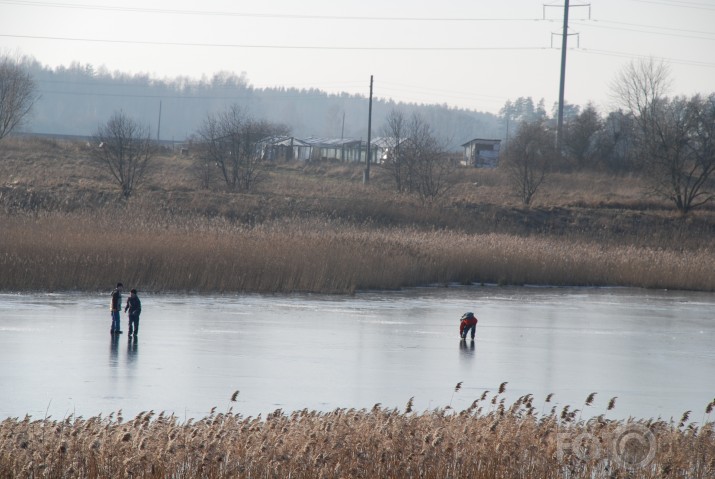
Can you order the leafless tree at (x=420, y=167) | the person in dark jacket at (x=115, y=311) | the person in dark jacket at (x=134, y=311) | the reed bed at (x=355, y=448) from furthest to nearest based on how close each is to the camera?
the leafless tree at (x=420, y=167), the person in dark jacket at (x=115, y=311), the person in dark jacket at (x=134, y=311), the reed bed at (x=355, y=448)

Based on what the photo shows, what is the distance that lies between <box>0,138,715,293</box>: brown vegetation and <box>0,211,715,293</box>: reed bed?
0.04 metres

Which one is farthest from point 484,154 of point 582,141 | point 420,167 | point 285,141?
point 420,167

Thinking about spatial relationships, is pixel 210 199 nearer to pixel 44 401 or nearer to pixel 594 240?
pixel 594 240

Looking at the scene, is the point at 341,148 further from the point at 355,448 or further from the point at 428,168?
the point at 355,448

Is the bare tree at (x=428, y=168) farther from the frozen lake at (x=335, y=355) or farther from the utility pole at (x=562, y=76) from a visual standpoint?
the frozen lake at (x=335, y=355)

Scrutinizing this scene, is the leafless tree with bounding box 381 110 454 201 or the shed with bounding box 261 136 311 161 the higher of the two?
the shed with bounding box 261 136 311 161

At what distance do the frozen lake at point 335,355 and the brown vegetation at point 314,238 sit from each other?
1.28 m

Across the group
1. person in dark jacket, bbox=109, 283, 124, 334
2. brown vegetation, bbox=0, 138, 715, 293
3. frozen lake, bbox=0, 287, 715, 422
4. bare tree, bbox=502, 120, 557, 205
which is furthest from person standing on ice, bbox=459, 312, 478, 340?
bare tree, bbox=502, 120, 557, 205

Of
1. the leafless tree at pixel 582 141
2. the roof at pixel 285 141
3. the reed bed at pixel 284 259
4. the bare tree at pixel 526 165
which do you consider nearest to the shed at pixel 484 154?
the leafless tree at pixel 582 141

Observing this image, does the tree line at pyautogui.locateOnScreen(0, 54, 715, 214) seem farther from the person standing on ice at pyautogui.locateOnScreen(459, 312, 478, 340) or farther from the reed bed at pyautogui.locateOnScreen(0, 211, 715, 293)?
the person standing on ice at pyautogui.locateOnScreen(459, 312, 478, 340)

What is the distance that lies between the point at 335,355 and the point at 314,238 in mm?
12290

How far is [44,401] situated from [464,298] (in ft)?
48.8

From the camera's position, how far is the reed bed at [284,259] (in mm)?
21703

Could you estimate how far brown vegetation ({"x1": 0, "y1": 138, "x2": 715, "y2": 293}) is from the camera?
73.0ft
